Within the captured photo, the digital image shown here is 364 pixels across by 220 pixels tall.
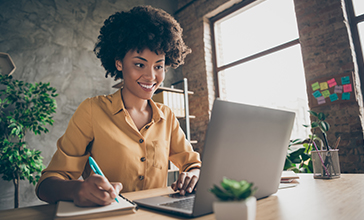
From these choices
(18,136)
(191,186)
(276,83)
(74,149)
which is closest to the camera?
(191,186)

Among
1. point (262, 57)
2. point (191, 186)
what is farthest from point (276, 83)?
point (191, 186)

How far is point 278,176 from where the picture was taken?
73 centimetres

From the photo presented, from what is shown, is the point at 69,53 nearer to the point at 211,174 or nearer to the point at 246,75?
the point at 246,75

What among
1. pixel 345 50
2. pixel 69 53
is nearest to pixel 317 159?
pixel 345 50

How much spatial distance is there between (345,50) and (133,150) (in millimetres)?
2640

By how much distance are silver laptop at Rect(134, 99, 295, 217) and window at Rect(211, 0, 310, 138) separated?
272cm

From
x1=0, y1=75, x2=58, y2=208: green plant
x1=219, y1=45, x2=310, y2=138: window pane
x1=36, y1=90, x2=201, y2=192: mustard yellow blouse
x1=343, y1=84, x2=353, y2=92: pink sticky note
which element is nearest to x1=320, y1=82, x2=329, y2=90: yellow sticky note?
x1=343, y1=84, x2=353, y2=92: pink sticky note

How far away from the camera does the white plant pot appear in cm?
33

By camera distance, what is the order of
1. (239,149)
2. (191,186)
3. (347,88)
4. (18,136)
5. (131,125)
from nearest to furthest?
(239,149) < (191,186) < (131,125) < (18,136) < (347,88)

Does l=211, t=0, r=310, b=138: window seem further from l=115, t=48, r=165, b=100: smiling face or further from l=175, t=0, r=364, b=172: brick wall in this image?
l=115, t=48, r=165, b=100: smiling face

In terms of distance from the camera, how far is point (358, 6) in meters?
2.76

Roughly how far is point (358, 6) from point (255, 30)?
1.32 m

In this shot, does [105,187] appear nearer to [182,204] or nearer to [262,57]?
[182,204]

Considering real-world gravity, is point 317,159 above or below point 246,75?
below
